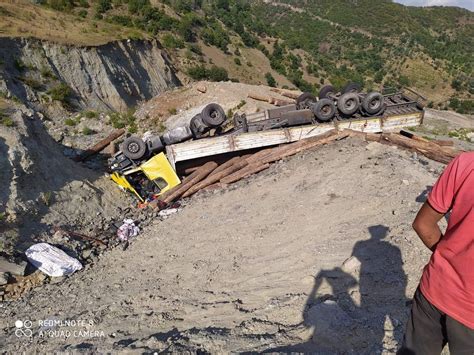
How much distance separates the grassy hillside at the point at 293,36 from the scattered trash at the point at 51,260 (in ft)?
44.7

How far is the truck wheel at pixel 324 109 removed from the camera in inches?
420

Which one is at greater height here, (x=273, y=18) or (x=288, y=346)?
(x=273, y=18)

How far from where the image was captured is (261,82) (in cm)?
4000

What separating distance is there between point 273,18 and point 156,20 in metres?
67.4

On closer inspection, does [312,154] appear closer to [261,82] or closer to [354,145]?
[354,145]

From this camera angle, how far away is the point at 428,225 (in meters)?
2.59

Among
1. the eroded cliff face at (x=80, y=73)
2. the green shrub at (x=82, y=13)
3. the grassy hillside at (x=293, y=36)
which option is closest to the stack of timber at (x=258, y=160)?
the eroded cliff face at (x=80, y=73)

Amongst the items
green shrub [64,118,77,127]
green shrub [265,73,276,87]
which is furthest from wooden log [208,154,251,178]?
green shrub [265,73,276,87]

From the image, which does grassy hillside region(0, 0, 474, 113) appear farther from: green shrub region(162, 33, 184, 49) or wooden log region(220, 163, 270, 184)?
wooden log region(220, 163, 270, 184)

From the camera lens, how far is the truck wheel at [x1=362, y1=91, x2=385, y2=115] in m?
10.7

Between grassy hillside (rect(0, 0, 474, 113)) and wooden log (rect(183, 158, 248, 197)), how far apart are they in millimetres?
12435

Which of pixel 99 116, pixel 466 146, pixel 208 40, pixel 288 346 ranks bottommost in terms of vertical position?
pixel 466 146

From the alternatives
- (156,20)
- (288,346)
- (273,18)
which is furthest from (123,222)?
(273,18)

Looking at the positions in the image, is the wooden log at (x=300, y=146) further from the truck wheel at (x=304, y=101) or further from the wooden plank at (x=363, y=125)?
the truck wheel at (x=304, y=101)
